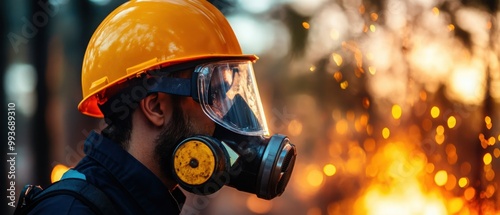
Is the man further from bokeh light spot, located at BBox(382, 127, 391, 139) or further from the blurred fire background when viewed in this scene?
bokeh light spot, located at BBox(382, 127, 391, 139)

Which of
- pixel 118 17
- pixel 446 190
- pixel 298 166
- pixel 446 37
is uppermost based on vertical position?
pixel 118 17

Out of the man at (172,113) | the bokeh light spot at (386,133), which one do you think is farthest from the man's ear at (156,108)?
the bokeh light spot at (386,133)

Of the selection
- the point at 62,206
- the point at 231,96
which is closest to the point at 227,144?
the point at 231,96

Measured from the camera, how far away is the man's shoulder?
65.1 inches

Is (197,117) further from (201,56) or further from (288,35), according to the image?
(288,35)

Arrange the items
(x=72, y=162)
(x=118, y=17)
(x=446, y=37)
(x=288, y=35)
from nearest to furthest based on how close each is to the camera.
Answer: (x=118, y=17)
(x=72, y=162)
(x=288, y=35)
(x=446, y=37)

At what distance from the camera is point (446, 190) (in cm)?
518

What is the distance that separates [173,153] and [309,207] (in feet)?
8.94

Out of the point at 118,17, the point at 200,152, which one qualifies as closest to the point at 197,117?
the point at 200,152

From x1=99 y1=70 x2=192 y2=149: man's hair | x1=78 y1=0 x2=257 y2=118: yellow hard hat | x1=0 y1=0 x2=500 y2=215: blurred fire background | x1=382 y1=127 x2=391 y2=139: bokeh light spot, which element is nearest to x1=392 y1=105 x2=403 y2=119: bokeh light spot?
x1=0 y1=0 x2=500 y2=215: blurred fire background

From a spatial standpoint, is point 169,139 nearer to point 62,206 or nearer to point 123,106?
point 123,106

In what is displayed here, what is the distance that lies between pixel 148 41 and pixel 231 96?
12.5 inches

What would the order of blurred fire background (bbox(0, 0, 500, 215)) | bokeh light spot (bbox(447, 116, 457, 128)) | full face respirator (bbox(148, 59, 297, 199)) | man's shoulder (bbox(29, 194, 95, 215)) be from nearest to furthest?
man's shoulder (bbox(29, 194, 95, 215)) < full face respirator (bbox(148, 59, 297, 199)) < blurred fire background (bbox(0, 0, 500, 215)) < bokeh light spot (bbox(447, 116, 457, 128))

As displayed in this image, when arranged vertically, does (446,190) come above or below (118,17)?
below
